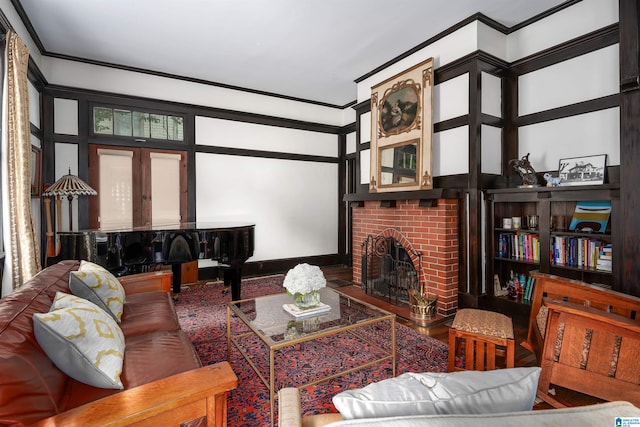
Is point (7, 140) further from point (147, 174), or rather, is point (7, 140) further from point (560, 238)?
point (560, 238)

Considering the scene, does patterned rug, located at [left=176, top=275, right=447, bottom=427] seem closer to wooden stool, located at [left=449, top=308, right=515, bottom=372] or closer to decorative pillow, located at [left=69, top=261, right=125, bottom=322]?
wooden stool, located at [left=449, top=308, right=515, bottom=372]

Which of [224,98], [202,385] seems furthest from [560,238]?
[224,98]

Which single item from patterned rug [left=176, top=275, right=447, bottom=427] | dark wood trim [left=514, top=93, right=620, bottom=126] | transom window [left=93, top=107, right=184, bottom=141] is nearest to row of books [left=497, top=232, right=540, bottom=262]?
dark wood trim [left=514, top=93, right=620, bottom=126]

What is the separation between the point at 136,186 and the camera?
4312mm

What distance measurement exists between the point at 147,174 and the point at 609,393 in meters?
4.93

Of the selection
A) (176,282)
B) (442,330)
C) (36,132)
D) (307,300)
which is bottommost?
(442,330)

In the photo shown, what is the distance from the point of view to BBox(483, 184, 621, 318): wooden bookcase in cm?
251

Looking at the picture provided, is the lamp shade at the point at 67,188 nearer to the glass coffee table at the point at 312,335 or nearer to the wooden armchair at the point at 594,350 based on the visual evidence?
the glass coffee table at the point at 312,335

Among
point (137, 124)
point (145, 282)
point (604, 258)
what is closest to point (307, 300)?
point (145, 282)

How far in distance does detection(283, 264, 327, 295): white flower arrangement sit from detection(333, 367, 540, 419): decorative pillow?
1389mm

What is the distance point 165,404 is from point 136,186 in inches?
156

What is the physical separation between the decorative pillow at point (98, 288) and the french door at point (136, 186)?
2.01 m

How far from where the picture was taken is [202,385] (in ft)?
Answer: 3.65

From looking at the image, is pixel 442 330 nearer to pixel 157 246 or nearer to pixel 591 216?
pixel 591 216
